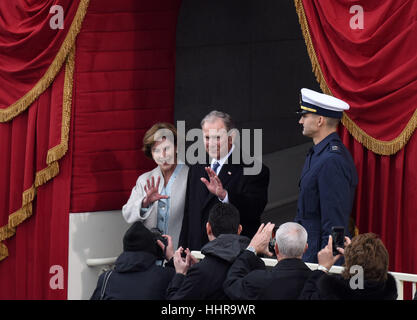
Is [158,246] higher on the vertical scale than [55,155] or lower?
lower

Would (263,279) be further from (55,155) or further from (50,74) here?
(50,74)

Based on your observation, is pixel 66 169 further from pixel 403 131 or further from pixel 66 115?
pixel 403 131

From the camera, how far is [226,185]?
7.60m

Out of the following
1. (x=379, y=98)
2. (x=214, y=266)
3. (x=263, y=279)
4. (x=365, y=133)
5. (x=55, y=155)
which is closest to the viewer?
(x=263, y=279)

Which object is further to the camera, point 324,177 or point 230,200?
point 230,200

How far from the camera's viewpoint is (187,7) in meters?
9.41

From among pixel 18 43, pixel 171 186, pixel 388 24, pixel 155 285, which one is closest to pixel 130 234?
pixel 155 285

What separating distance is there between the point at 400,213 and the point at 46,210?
9.07 ft

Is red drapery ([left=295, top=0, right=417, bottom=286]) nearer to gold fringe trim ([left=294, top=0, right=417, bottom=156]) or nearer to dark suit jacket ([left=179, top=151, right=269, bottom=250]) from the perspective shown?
gold fringe trim ([left=294, top=0, right=417, bottom=156])

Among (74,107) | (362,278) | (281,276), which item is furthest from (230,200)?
(362,278)

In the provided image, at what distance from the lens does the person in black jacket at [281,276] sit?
19.6ft

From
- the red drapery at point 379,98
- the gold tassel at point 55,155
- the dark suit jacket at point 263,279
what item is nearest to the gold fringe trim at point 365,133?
the red drapery at point 379,98

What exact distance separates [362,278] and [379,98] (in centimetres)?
171

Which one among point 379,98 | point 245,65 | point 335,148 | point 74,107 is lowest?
point 335,148
